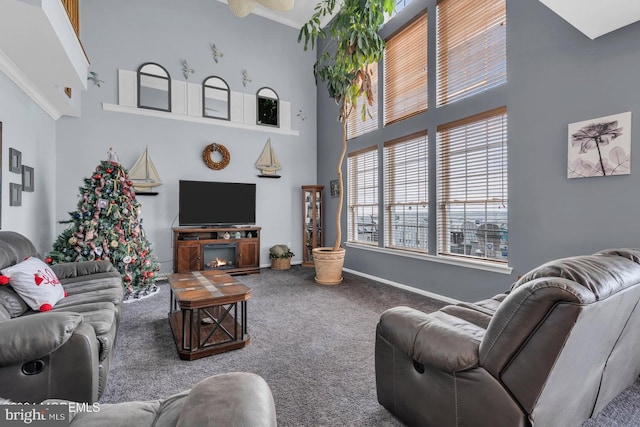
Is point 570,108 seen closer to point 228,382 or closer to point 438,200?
point 438,200

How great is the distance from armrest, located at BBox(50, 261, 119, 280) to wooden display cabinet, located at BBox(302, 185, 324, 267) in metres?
3.79

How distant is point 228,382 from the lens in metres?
0.85

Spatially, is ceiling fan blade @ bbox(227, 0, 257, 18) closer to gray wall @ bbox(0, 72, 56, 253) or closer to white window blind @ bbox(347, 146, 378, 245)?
gray wall @ bbox(0, 72, 56, 253)

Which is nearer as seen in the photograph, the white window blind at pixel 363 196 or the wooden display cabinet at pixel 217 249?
the wooden display cabinet at pixel 217 249

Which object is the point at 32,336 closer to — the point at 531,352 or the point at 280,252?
the point at 531,352

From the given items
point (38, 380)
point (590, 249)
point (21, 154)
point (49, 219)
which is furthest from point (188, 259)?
point (590, 249)

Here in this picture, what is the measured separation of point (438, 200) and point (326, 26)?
15.2 feet

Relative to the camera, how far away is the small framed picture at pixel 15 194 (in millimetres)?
3086

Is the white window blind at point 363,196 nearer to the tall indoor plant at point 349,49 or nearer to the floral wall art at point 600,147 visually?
the tall indoor plant at point 349,49

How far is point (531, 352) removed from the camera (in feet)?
3.53

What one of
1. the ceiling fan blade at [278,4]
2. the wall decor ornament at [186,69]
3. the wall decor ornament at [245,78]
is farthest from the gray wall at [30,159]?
the wall decor ornament at [245,78]

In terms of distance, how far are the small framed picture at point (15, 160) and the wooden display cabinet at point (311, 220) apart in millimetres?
4258

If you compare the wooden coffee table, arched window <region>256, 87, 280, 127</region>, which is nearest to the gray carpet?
the wooden coffee table

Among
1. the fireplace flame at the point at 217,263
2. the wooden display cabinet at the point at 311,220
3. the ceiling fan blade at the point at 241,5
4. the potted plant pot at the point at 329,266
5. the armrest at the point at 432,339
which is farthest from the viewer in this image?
the wooden display cabinet at the point at 311,220
